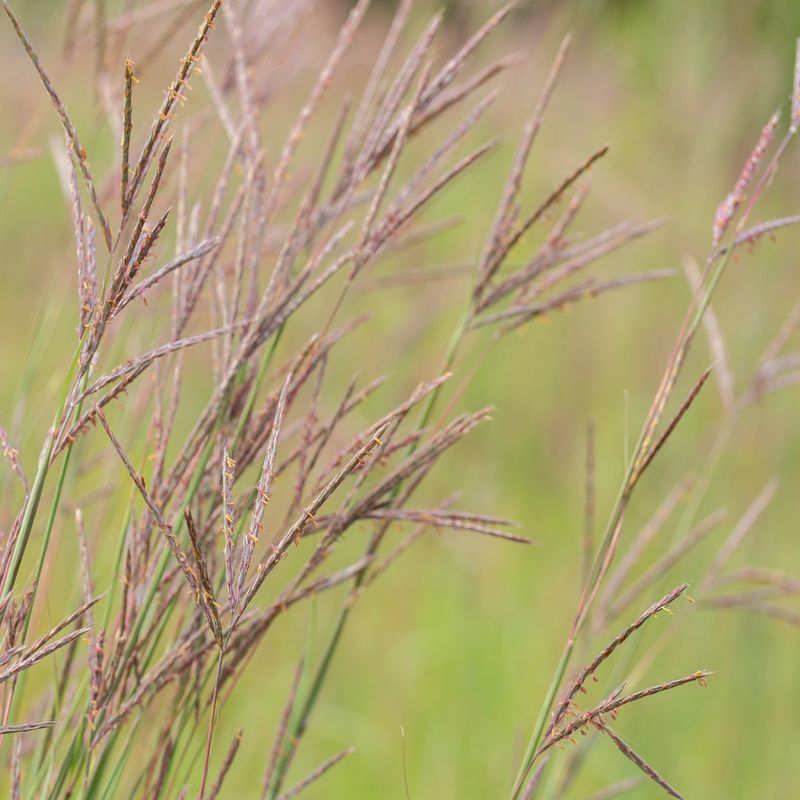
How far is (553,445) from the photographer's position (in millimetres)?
3850

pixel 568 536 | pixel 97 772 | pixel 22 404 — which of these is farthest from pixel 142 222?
pixel 568 536

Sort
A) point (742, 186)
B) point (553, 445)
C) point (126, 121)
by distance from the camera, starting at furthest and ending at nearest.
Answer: point (553, 445)
point (742, 186)
point (126, 121)

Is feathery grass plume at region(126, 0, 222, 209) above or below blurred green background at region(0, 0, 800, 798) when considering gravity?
above

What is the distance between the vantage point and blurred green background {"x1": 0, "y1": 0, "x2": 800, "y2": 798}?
2.26m

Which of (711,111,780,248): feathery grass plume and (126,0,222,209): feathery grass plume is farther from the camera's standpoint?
(711,111,780,248): feathery grass plume

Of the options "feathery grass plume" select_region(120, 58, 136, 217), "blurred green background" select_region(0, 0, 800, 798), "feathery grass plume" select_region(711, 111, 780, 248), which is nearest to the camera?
"feathery grass plume" select_region(120, 58, 136, 217)

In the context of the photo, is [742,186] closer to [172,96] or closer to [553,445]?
[172,96]

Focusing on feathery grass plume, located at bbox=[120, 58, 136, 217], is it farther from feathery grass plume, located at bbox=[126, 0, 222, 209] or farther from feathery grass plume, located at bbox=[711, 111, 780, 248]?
feathery grass plume, located at bbox=[711, 111, 780, 248]

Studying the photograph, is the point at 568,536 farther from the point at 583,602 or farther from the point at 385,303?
the point at 583,602

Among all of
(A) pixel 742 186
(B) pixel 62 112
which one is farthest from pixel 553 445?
(B) pixel 62 112

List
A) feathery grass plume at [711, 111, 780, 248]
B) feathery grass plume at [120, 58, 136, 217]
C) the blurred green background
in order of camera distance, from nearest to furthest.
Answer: feathery grass plume at [120, 58, 136, 217] < feathery grass plume at [711, 111, 780, 248] < the blurred green background

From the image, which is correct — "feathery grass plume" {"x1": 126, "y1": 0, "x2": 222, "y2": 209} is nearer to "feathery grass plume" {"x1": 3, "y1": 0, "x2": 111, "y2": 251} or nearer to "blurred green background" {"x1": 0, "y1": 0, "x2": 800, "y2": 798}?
"feathery grass plume" {"x1": 3, "y1": 0, "x2": 111, "y2": 251}

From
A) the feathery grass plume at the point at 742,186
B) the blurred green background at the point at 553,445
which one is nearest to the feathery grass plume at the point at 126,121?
the feathery grass plume at the point at 742,186

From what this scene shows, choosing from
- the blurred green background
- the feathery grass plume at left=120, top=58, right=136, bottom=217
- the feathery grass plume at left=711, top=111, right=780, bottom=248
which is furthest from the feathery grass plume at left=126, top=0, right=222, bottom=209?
the blurred green background
